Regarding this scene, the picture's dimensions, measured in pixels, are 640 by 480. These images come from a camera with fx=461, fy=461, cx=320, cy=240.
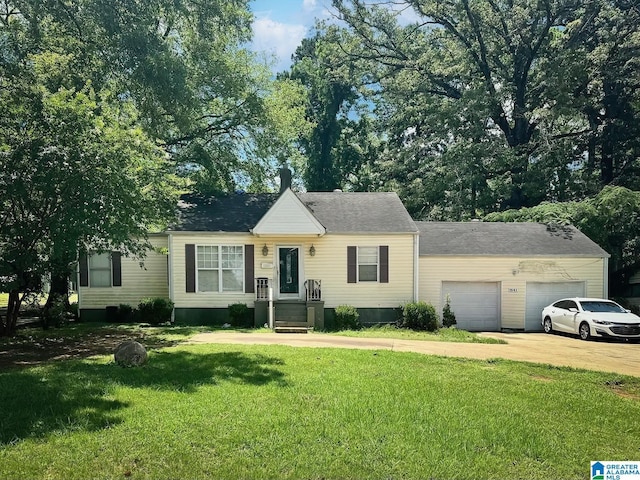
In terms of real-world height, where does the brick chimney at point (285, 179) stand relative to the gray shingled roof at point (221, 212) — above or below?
above

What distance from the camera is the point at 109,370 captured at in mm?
7891

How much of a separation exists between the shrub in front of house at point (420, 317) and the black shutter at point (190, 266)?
25.3 feet

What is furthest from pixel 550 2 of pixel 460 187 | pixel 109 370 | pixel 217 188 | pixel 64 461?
pixel 64 461

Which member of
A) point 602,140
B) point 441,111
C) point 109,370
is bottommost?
point 109,370

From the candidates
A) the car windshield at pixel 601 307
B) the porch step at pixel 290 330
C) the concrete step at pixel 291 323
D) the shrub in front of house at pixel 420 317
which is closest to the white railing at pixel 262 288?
the concrete step at pixel 291 323

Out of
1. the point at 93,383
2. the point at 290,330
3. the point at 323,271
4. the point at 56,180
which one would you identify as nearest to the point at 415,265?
the point at 323,271

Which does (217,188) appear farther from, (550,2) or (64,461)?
(550,2)

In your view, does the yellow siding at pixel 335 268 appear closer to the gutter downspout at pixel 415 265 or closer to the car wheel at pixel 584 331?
the gutter downspout at pixel 415 265

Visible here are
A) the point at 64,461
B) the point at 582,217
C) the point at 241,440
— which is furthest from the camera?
the point at 582,217

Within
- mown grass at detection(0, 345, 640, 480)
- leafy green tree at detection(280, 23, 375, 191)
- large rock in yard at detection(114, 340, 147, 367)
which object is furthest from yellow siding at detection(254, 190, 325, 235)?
leafy green tree at detection(280, 23, 375, 191)

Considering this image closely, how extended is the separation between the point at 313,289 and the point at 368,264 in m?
2.29

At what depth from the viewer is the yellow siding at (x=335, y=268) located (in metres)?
16.9

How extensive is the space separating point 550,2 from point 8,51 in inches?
1055

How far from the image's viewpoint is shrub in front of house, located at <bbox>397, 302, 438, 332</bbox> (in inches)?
633
